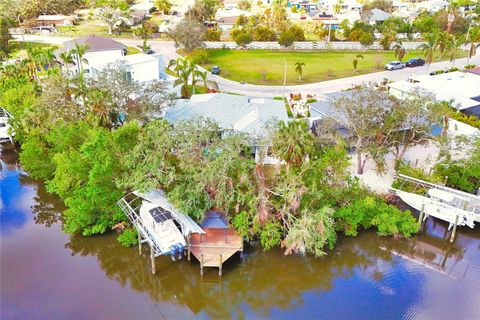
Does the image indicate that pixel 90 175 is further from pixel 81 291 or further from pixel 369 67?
pixel 369 67

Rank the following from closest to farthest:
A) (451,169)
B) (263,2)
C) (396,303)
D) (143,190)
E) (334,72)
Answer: (396,303) < (143,190) < (451,169) < (334,72) < (263,2)

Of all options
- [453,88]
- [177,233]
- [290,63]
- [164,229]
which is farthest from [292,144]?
[290,63]

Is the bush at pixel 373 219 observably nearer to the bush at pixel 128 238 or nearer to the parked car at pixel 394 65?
the bush at pixel 128 238

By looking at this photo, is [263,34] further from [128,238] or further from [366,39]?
[128,238]

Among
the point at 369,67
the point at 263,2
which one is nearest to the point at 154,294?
the point at 369,67

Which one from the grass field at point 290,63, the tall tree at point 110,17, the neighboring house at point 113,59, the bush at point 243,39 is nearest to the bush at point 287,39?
the grass field at point 290,63

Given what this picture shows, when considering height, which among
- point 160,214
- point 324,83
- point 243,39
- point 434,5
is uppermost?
point 434,5
